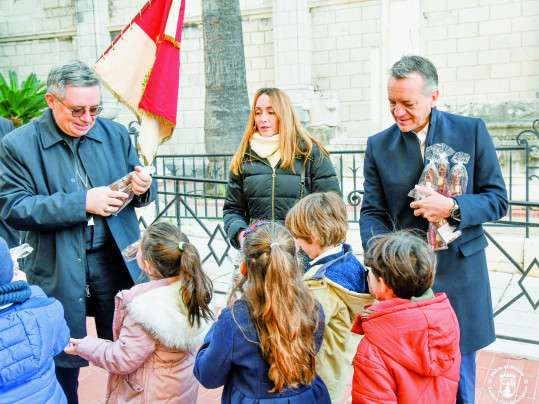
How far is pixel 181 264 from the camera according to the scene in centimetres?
259

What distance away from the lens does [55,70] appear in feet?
9.02

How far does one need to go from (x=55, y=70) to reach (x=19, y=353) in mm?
1422

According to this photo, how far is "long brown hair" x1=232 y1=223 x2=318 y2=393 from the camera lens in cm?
210

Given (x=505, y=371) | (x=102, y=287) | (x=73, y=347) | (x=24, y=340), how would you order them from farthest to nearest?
1. (x=505, y=371)
2. (x=102, y=287)
3. (x=73, y=347)
4. (x=24, y=340)

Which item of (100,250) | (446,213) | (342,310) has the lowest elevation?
(342,310)

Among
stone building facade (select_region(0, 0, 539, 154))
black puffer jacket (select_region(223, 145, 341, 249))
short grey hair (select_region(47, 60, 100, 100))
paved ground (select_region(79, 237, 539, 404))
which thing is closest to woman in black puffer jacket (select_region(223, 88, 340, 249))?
black puffer jacket (select_region(223, 145, 341, 249))

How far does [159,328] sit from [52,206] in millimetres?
809

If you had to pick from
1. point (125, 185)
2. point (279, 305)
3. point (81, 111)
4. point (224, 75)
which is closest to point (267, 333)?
point (279, 305)

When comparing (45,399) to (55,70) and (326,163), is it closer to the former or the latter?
(55,70)

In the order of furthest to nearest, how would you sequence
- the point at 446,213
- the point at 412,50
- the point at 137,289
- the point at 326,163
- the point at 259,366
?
the point at 412,50 → the point at 326,163 → the point at 137,289 → the point at 446,213 → the point at 259,366

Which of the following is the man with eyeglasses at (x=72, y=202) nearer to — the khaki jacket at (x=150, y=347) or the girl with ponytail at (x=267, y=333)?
the khaki jacket at (x=150, y=347)

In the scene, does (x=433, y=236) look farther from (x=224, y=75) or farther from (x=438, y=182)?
(x=224, y=75)

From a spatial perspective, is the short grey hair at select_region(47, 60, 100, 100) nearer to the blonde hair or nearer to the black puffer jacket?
the black puffer jacket

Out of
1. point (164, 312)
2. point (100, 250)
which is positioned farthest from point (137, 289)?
point (100, 250)
